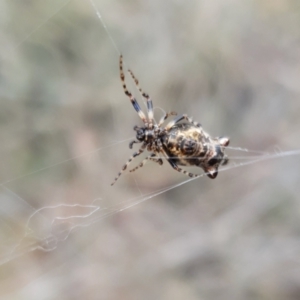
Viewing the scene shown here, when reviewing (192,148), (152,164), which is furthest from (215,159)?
(152,164)

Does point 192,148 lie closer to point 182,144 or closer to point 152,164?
point 182,144

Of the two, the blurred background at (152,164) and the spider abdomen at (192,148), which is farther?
the blurred background at (152,164)

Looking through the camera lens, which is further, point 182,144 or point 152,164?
point 152,164

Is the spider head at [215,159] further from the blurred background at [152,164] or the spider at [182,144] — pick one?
the blurred background at [152,164]

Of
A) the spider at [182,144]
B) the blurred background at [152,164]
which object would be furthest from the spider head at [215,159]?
the blurred background at [152,164]

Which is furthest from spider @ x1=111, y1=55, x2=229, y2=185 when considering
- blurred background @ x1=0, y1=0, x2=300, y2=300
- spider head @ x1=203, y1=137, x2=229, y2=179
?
blurred background @ x1=0, y1=0, x2=300, y2=300

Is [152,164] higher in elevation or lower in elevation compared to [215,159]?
higher

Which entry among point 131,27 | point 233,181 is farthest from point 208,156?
→ point 131,27

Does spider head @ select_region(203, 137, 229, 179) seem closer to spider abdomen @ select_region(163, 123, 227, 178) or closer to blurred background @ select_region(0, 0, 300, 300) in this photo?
spider abdomen @ select_region(163, 123, 227, 178)
